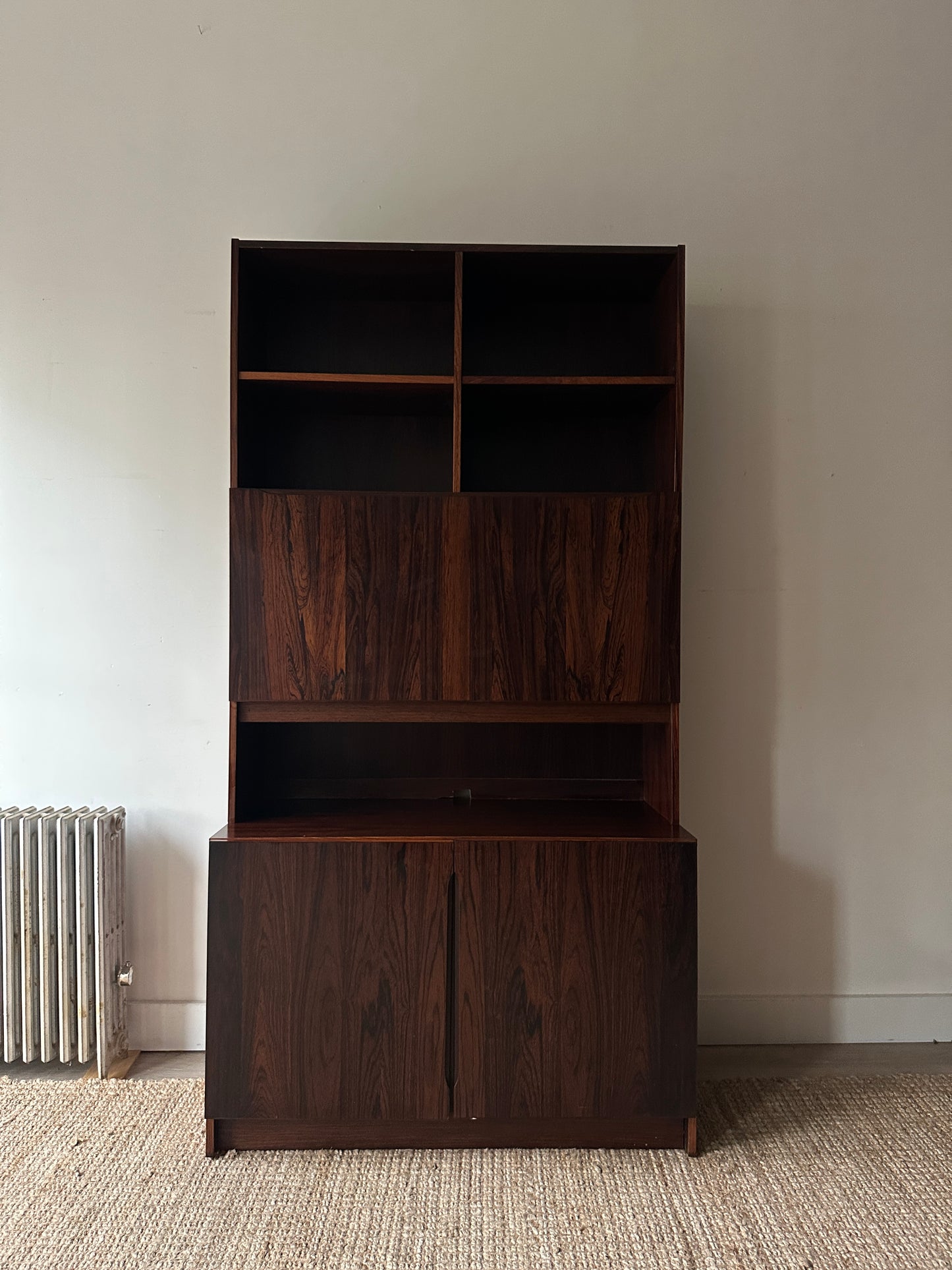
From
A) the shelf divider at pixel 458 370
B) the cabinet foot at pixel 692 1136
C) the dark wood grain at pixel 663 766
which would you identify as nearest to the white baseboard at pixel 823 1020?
the cabinet foot at pixel 692 1136

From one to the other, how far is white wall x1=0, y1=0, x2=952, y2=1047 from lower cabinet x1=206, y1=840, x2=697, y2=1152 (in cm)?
55

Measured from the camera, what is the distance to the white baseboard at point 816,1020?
7.79 feet

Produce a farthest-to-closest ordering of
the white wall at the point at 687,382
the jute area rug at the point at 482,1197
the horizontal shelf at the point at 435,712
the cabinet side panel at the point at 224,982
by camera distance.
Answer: the white wall at the point at 687,382, the horizontal shelf at the point at 435,712, the cabinet side panel at the point at 224,982, the jute area rug at the point at 482,1197

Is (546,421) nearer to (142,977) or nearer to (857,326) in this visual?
(857,326)

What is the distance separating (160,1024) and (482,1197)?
1.06 meters

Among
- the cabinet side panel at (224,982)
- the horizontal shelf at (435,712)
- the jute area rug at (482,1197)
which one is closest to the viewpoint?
the jute area rug at (482,1197)

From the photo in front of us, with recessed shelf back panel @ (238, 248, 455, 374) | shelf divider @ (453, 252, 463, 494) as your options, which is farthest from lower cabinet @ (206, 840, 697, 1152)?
recessed shelf back panel @ (238, 248, 455, 374)

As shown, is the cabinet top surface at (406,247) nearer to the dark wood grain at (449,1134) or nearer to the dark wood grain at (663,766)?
the dark wood grain at (663,766)

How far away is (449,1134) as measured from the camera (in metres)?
1.89

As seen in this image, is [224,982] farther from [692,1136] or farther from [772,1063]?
[772,1063]

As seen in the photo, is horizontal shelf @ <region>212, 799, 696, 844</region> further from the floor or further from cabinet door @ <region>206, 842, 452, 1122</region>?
the floor

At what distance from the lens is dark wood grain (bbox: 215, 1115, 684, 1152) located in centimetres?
188

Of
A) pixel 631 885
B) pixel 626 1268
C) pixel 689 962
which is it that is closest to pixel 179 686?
pixel 631 885

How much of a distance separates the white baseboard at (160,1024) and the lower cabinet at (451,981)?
528 mm
